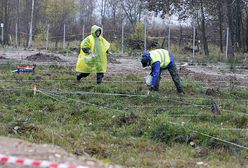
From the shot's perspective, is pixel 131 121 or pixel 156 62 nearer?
pixel 131 121

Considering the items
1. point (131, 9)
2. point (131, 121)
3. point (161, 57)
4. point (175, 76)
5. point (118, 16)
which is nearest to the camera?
point (131, 121)

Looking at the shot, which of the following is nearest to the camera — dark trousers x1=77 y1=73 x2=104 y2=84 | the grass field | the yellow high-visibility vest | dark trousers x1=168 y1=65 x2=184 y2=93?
the grass field

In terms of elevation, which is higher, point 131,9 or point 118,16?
point 131,9

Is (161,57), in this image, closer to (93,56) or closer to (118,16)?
(93,56)

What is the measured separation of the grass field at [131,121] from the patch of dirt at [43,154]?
463 millimetres

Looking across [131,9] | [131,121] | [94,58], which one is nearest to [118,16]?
[131,9]

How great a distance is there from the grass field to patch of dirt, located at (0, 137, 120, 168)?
46cm

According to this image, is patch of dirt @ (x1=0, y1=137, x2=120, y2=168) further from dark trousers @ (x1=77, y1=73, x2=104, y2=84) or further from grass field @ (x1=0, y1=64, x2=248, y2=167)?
dark trousers @ (x1=77, y1=73, x2=104, y2=84)

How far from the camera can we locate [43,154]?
5102mm

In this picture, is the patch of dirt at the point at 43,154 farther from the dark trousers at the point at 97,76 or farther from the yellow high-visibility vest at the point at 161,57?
the dark trousers at the point at 97,76

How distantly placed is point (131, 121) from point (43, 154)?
2.75 m

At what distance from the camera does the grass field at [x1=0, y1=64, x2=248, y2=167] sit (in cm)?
607

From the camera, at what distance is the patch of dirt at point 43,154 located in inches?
194

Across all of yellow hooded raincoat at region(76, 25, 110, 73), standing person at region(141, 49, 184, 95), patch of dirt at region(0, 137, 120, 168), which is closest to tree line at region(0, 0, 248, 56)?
yellow hooded raincoat at region(76, 25, 110, 73)
